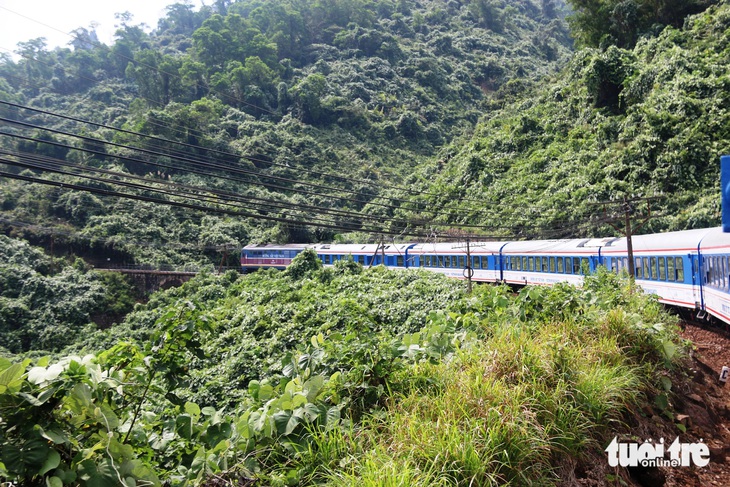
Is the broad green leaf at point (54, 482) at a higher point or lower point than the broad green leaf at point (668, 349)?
higher

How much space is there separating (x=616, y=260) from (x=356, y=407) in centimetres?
1440

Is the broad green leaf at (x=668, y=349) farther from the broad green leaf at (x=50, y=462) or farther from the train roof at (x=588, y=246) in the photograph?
the broad green leaf at (x=50, y=462)

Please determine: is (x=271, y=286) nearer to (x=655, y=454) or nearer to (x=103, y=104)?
(x=655, y=454)

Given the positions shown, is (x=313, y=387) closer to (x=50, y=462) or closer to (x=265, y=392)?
(x=265, y=392)

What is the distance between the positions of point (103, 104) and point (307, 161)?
102ft

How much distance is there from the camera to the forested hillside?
3859 cm

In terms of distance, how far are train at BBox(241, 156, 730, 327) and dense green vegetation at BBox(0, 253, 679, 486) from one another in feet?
5.85

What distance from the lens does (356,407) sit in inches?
137

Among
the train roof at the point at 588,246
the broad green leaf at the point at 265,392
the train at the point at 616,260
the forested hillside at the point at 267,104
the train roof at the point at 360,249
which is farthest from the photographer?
the forested hillside at the point at 267,104

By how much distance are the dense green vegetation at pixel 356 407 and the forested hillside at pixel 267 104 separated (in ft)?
74.7

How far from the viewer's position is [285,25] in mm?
76125

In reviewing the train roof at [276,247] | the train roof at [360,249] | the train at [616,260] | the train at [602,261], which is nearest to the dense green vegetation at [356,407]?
the train at [616,260]

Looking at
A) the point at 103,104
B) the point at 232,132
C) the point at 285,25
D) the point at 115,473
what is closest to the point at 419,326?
the point at 115,473

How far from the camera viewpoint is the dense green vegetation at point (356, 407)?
191cm
